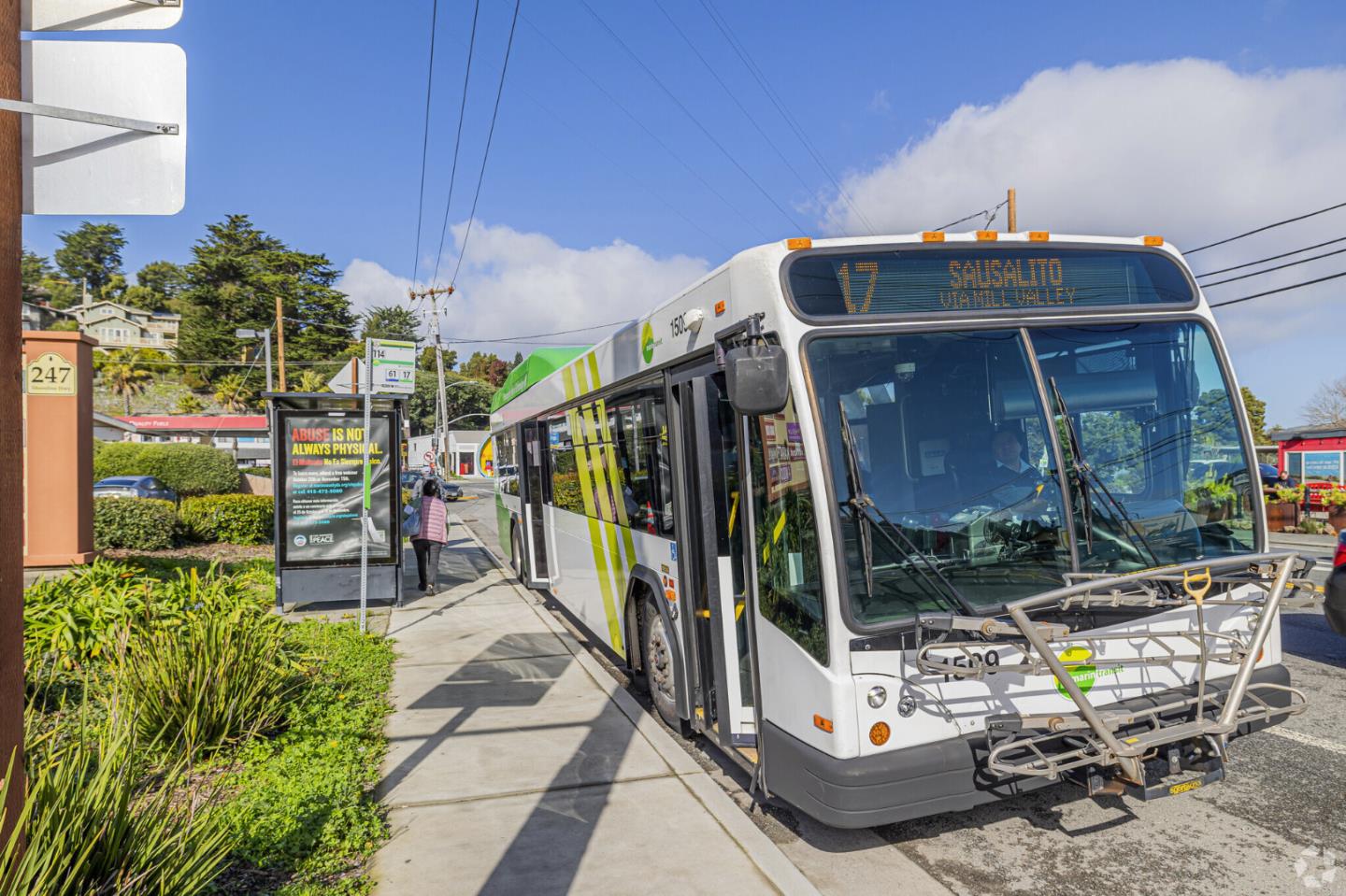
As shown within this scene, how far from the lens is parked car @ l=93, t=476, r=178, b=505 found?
21375 millimetres

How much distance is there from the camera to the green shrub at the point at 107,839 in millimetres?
2871

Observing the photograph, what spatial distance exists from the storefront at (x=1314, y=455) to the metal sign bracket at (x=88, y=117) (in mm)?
26232

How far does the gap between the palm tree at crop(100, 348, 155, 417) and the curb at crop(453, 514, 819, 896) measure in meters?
79.8

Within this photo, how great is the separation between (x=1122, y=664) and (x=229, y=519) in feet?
58.4

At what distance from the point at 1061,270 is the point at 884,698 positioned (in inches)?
99.2

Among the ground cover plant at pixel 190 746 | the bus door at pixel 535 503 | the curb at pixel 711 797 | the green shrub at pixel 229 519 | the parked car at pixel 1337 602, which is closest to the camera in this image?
the ground cover plant at pixel 190 746

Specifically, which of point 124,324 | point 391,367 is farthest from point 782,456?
point 124,324

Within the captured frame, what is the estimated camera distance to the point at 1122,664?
4.10 meters

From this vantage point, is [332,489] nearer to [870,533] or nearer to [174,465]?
[870,533]

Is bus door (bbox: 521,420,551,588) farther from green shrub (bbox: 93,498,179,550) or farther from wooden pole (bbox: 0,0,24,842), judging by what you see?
wooden pole (bbox: 0,0,24,842)

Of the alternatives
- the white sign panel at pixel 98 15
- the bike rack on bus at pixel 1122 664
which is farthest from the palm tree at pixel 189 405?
the bike rack on bus at pixel 1122 664

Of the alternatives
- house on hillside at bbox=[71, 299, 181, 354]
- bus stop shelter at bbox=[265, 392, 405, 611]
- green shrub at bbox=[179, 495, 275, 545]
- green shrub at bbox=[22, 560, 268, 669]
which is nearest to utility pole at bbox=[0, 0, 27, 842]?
green shrub at bbox=[22, 560, 268, 669]

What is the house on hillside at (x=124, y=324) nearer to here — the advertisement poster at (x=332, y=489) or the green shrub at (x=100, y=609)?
the advertisement poster at (x=332, y=489)

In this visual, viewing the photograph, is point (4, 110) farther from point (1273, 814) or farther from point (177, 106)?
point (1273, 814)
